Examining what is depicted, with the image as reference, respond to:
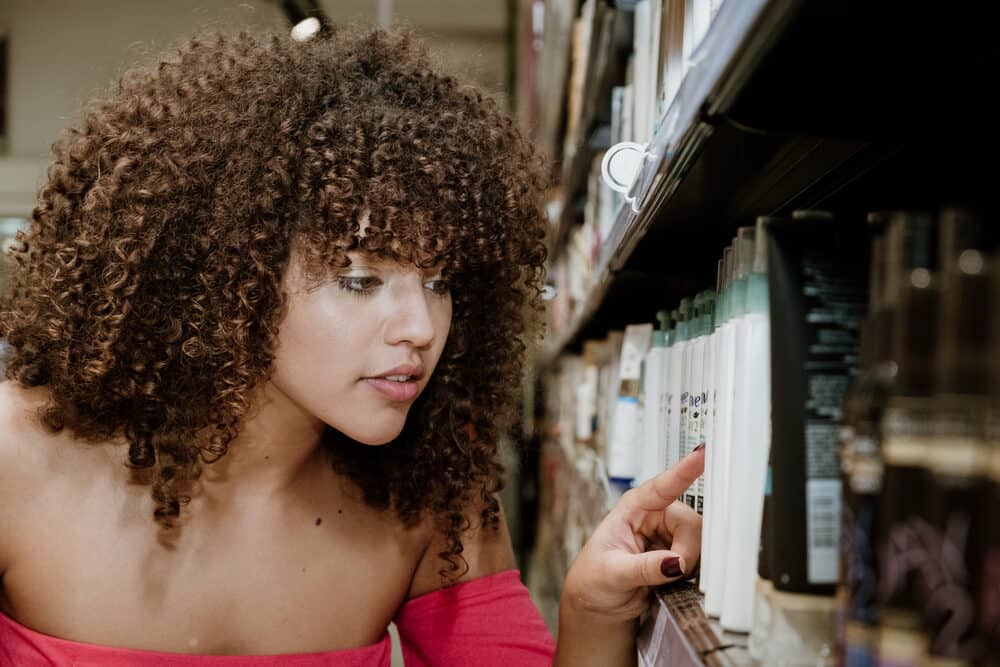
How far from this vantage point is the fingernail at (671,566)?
92 centimetres

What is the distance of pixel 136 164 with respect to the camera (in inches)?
48.3

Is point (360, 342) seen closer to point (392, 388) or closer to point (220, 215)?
point (392, 388)

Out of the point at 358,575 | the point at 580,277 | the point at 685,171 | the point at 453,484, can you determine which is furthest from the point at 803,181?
the point at 580,277

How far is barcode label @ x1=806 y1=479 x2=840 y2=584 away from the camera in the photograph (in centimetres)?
56

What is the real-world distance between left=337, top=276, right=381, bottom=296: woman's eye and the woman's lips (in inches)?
4.5

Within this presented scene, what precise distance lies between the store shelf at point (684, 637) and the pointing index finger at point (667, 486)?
94 millimetres

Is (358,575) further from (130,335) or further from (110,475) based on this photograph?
(130,335)

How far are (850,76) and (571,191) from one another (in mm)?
2404

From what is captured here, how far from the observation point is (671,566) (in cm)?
92

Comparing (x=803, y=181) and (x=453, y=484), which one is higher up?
(x=803, y=181)

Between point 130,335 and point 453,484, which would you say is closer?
point 130,335

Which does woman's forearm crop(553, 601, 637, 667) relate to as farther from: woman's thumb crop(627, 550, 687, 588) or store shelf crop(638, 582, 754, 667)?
woman's thumb crop(627, 550, 687, 588)

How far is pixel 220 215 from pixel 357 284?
0.23m

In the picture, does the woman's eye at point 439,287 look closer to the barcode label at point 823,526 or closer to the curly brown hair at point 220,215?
the curly brown hair at point 220,215
